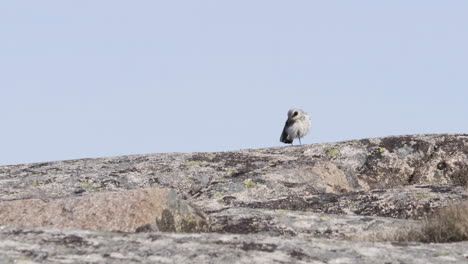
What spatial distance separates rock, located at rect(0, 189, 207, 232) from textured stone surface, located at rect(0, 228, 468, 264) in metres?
2.75

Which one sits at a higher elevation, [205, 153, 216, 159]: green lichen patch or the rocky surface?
[205, 153, 216, 159]: green lichen patch

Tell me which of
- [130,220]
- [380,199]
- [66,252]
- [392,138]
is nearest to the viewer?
[66,252]

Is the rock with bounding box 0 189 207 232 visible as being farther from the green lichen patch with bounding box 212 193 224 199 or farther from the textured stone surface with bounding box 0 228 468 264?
the green lichen patch with bounding box 212 193 224 199

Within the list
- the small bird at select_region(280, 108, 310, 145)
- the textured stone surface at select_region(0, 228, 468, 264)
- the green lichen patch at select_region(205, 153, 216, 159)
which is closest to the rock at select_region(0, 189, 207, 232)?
the textured stone surface at select_region(0, 228, 468, 264)

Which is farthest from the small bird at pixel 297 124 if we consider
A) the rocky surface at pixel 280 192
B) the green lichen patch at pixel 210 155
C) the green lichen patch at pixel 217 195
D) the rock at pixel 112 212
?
the rock at pixel 112 212

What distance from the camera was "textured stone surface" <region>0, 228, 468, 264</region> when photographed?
24.0ft

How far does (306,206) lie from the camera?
1487 centimetres

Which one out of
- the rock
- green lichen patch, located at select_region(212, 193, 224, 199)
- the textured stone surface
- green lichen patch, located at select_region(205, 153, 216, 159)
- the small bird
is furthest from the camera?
the small bird

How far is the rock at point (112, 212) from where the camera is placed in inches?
428

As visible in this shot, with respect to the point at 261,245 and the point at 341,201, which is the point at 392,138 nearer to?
the point at 341,201

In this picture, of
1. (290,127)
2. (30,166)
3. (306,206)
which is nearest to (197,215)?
(306,206)

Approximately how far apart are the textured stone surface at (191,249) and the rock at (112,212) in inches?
108

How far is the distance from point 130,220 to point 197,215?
131 centimetres

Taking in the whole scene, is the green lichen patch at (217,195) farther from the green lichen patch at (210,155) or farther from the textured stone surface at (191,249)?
the textured stone surface at (191,249)
